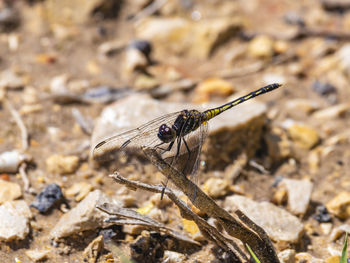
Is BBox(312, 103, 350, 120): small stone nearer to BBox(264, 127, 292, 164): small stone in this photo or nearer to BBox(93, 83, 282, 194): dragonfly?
BBox(264, 127, 292, 164): small stone

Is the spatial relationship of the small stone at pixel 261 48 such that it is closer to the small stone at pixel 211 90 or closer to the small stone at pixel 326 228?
the small stone at pixel 211 90

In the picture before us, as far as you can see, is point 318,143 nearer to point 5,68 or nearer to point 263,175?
point 263,175

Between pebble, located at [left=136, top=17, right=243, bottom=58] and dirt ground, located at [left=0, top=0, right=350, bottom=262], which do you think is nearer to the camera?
dirt ground, located at [left=0, top=0, right=350, bottom=262]

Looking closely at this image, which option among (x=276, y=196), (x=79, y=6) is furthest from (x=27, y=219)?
(x=79, y=6)

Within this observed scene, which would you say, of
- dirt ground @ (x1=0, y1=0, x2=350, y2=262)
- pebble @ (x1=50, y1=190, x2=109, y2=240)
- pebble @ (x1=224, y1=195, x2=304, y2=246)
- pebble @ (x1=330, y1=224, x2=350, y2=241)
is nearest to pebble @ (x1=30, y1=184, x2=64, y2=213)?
Answer: dirt ground @ (x1=0, y1=0, x2=350, y2=262)

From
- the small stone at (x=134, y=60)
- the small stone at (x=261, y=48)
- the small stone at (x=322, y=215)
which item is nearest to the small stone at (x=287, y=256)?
the small stone at (x=322, y=215)

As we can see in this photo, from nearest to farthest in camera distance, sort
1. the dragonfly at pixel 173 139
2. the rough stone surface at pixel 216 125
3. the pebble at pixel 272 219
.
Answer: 1. the pebble at pixel 272 219
2. the dragonfly at pixel 173 139
3. the rough stone surface at pixel 216 125
